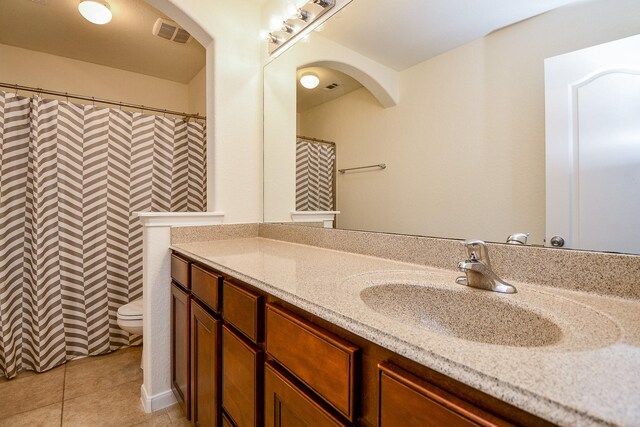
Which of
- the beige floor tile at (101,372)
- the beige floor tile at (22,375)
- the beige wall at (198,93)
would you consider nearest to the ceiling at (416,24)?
the beige wall at (198,93)

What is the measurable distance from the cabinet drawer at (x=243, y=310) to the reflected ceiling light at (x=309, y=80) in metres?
1.24

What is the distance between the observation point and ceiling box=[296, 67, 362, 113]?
1.52 metres

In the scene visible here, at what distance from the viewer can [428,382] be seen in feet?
1.51

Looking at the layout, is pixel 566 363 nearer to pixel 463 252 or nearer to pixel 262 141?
pixel 463 252

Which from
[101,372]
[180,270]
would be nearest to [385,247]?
[180,270]

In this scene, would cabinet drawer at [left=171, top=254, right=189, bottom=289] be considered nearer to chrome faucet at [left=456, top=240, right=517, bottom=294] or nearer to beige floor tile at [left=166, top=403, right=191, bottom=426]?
beige floor tile at [left=166, top=403, right=191, bottom=426]

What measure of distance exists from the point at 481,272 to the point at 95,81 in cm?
356

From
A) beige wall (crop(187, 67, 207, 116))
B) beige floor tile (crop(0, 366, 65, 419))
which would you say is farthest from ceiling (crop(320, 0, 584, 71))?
beige floor tile (crop(0, 366, 65, 419))

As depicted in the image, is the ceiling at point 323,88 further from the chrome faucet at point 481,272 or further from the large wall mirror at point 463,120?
the chrome faucet at point 481,272

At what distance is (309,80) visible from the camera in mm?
1798

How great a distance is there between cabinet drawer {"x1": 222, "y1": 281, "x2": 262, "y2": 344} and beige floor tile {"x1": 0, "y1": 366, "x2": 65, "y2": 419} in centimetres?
146

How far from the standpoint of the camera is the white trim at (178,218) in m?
1.55

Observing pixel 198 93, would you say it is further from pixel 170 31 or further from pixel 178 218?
pixel 178 218

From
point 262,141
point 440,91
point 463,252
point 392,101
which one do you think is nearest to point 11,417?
point 262,141
